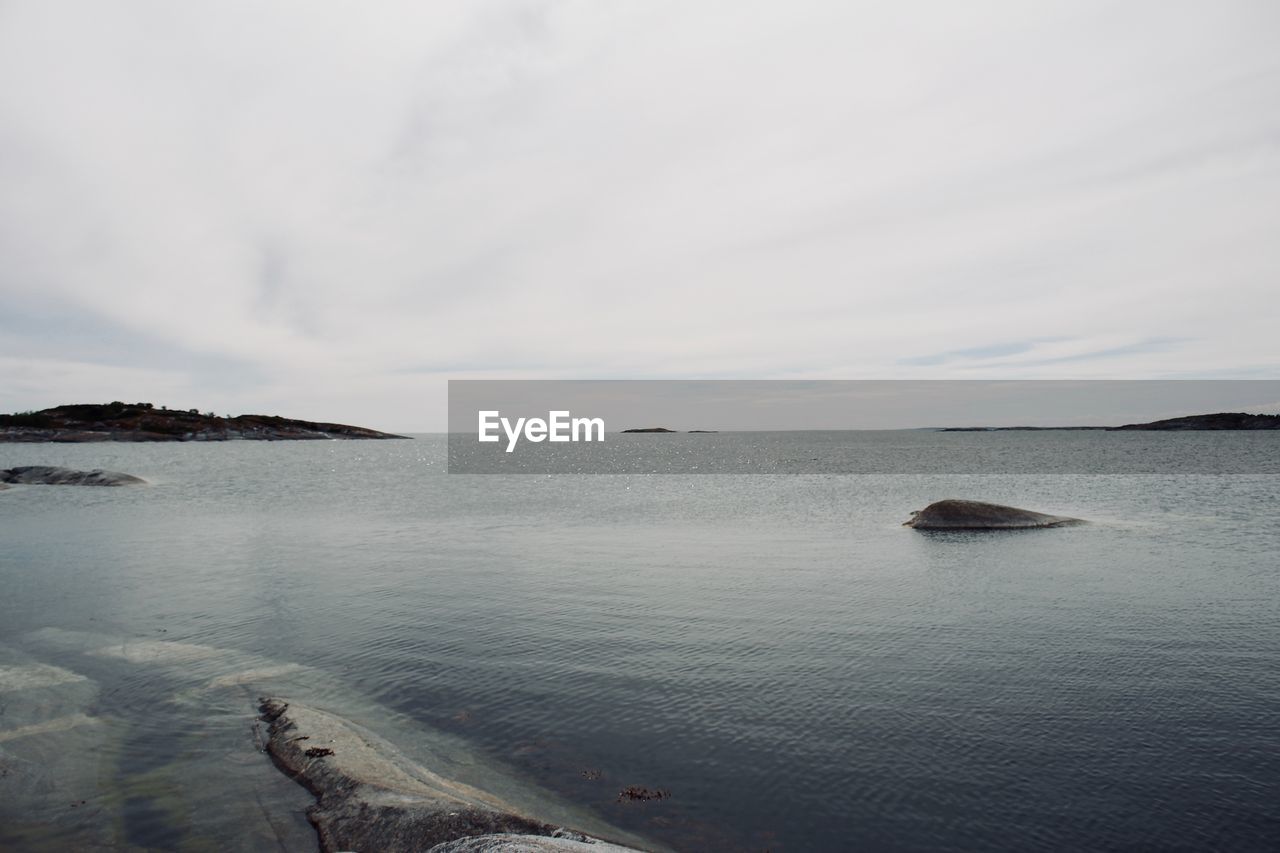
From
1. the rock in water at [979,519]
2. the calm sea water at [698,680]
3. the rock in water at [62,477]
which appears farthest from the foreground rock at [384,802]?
the rock in water at [62,477]

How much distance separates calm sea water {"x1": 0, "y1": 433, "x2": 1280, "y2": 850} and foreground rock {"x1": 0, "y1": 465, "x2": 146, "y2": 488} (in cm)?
3862

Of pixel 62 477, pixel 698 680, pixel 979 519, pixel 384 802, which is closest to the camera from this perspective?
pixel 384 802

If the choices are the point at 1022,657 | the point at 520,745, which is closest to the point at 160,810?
the point at 520,745

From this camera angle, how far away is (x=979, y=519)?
40.8 m

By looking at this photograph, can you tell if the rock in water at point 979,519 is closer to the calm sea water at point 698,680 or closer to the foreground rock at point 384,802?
the calm sea water at point 698,680

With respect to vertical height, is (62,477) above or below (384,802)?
above

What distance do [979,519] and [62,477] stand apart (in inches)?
3298

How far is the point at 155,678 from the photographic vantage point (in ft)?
54.7

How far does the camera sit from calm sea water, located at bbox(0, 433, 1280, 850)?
10.7 m

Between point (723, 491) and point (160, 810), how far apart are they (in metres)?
67.3

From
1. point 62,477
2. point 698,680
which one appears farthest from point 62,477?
point 698,680

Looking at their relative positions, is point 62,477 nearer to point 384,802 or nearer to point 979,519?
point 384,802

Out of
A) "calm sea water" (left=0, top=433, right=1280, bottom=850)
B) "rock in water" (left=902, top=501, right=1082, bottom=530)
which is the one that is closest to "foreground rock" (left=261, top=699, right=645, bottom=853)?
"calm sea water" (left=0, top=433, right=1280, bottom=850)

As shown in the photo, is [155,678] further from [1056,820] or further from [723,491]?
[723,491]
